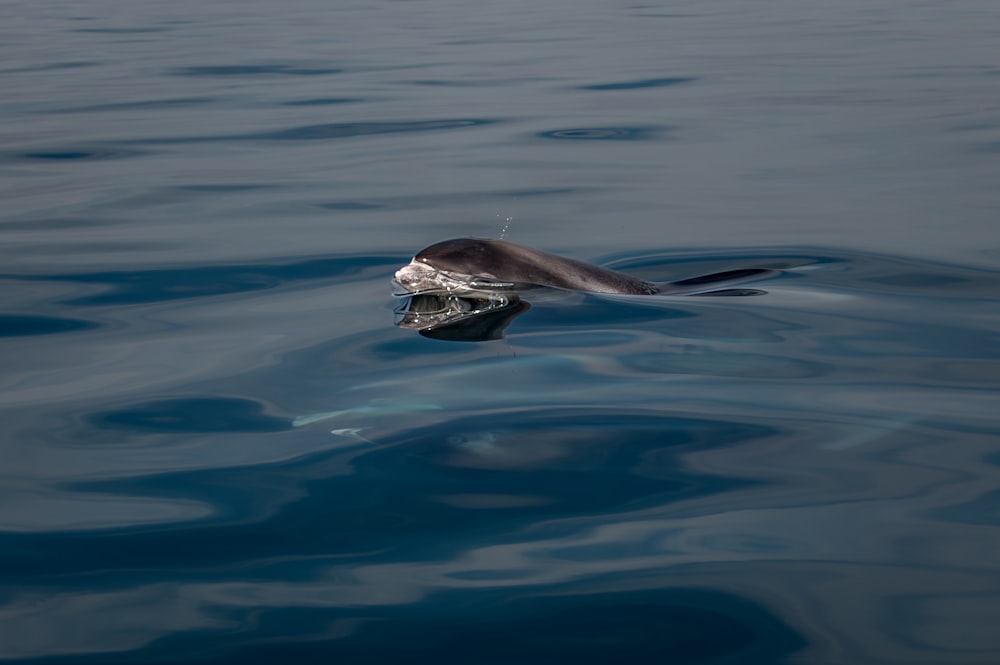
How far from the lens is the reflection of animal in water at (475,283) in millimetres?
5055

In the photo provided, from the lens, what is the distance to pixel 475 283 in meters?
5.13

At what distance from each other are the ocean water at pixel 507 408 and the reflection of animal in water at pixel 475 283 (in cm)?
10

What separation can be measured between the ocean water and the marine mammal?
0.12 metres

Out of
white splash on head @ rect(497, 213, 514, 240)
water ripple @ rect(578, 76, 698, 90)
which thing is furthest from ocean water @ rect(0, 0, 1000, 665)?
water ripple @ rect(578, 76, 698, 90)

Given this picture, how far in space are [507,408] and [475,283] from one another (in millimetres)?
1167

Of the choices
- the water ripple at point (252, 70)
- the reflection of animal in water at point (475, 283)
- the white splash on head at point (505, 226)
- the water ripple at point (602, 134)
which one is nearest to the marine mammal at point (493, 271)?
the reflection of animal in water at point (475, 283)

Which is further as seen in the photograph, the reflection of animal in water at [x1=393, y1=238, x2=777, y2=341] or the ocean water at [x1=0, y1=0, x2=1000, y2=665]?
the reflection of animal in water at [x1=393, y1=238, x2=777, y2=341]

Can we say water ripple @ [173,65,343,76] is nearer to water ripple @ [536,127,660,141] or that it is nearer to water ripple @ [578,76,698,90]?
water ripple @ [578,76,698,90]

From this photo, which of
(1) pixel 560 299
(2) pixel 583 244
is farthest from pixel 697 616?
(2) pixel 583 244

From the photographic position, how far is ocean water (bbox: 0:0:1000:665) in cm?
275

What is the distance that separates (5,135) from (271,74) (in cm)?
553

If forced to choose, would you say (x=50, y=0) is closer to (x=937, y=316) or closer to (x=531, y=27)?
(x=531, y=27)

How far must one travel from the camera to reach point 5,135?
39.6 ft

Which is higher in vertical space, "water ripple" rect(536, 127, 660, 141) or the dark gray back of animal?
"water ripple" rect(536, 127, 660, 141)
